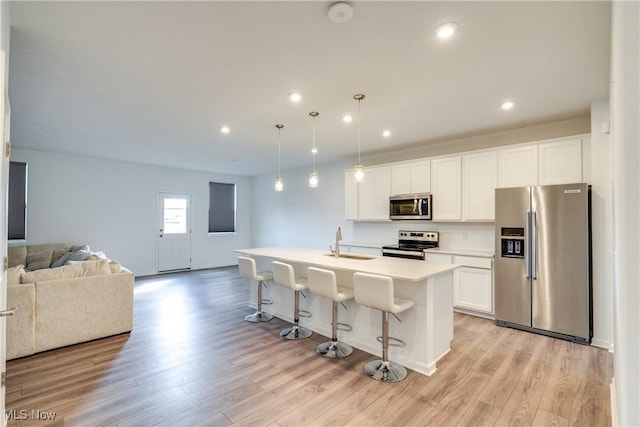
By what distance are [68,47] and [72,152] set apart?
4733 mm

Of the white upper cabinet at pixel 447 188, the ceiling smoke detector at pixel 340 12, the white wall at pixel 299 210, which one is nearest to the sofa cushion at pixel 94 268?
the ceiling smoke detector at pixel 340 12

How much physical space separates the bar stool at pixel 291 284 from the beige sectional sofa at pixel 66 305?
1.84m

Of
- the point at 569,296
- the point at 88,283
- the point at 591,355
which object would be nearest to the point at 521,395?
the point at 591,355

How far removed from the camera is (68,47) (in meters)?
2.37

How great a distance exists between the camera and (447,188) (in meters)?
4.88

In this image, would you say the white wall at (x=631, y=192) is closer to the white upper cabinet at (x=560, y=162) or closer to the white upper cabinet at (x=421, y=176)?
the white upper cabinet at (x=560, y=162)

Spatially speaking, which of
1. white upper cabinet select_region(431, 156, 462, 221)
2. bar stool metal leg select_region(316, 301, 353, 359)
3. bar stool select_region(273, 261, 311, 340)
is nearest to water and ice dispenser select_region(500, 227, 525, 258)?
white upper cabinet select_region(431, 156, 462, 221)

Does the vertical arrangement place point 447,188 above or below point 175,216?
above

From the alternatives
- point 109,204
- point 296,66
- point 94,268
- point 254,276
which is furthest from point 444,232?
point 109,204

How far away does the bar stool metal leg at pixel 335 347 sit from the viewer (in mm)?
3186

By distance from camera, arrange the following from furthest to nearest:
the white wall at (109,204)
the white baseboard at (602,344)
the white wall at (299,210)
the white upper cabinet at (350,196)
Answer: the white wall at (299,210)
the white upper cabinet at (350,196)
the white wall at (109,204)
the white baseboard at (602,344)

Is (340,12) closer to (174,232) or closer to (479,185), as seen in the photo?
(479,185)

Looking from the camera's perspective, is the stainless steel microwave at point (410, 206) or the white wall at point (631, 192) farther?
the stainless steel microwave at point (410, 206)

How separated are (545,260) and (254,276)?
11.7 feet
